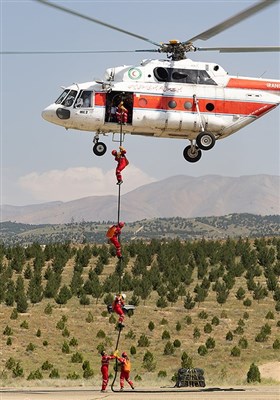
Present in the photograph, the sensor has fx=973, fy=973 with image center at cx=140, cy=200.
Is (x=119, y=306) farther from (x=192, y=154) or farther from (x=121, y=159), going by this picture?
(x=192, y=154)

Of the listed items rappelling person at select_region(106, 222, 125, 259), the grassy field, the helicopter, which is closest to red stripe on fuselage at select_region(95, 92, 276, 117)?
the helicopter

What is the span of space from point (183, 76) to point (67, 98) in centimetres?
430

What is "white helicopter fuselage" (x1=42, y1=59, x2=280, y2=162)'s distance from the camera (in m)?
34.7

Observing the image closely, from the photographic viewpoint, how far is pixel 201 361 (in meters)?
52.3

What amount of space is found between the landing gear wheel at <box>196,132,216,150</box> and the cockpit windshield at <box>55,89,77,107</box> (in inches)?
188

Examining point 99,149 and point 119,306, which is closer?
point 119,306

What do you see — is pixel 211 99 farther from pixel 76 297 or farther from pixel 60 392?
pixel 76 297

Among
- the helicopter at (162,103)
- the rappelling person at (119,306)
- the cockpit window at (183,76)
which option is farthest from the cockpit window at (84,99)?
the rappelling person at (119,306)

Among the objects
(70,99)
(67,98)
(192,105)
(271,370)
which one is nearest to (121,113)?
(70,99)

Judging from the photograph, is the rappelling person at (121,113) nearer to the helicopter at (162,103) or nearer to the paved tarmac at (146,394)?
the helicopter at (162,103)

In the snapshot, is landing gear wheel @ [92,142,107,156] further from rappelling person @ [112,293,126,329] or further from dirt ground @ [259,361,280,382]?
dirt ground @ [259,361,280,382]

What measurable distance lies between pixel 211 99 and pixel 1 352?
2276 centimetres

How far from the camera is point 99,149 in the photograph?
34.4m

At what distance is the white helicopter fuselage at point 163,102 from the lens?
114 feet
